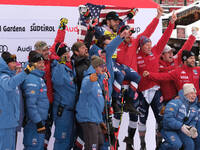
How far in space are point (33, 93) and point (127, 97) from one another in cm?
186

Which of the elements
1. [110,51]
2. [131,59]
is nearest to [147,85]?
[131,59]

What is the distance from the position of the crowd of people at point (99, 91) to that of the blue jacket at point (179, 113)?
0.05 feet

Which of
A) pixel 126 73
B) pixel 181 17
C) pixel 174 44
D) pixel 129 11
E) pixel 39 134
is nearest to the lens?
pixel 39 134

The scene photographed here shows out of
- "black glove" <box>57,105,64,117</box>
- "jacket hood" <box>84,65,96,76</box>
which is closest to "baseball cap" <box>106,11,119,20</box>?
"jacket hood" <box>84,65,96,76</box>

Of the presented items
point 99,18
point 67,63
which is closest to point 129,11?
point 99,18

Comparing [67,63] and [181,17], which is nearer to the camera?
[67,63]

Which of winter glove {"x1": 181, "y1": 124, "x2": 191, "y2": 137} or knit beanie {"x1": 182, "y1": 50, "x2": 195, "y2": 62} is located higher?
knit beanie {"x1": 182, "y1": 50, "x2": 195, "y2": 62}

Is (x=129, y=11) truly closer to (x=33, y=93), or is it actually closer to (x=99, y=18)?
(x=99, y=18)

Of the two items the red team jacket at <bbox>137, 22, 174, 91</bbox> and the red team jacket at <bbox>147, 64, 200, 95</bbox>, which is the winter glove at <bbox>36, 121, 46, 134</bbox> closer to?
the red team jacket at <bbox>137, 22, 174, 91</bbox>

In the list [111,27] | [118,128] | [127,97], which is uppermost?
[111,27]

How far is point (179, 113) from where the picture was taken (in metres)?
7.42

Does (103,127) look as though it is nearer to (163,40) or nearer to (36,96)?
(36,96)

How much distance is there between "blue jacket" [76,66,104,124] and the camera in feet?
21.0

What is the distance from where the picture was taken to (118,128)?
7707 mm
